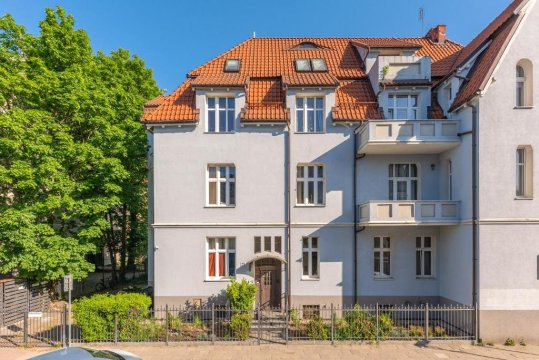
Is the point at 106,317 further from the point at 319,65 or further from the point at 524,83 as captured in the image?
the point at 524,83

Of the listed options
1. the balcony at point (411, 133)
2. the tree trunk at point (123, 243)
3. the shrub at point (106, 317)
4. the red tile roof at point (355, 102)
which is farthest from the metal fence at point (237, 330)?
the tree trunk at point (123, 243)

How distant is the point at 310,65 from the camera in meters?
17.0

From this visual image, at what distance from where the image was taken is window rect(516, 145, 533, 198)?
12672mm

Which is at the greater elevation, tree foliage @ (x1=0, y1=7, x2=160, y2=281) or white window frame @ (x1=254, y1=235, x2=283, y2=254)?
tree foliage @ (x1=0, y1=7, x2=160, y2=281)

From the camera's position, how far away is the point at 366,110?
15.4 m

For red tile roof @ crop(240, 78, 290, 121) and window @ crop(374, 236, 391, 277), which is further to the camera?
window @ crop(374, 236, 391, 277)

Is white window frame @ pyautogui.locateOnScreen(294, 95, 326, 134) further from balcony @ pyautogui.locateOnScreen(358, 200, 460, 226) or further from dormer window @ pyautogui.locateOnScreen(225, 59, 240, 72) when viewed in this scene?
balcony @ pyautogui.locateOnScreen(358, 200, 460, 226)

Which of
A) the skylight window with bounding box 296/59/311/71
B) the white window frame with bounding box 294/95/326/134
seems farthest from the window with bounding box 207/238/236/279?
the skylight window with bounding box 296/59/311/71

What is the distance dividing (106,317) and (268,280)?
6.68 m

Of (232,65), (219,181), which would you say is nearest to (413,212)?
(219,181)

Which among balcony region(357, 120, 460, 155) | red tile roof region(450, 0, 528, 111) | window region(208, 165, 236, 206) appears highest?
red tile roof region(450, 0, 528, 111)

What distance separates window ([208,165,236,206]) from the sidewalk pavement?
606 cm

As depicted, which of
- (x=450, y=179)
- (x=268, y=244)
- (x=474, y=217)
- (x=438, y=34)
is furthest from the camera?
(x=438, y=34)

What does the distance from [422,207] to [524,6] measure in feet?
27.0
